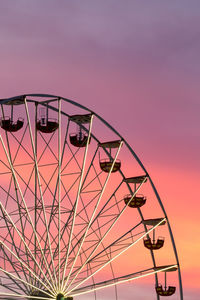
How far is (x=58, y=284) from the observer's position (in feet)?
127

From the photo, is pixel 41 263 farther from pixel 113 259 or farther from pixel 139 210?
pixel 139 210

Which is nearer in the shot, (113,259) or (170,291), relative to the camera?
(113,259)

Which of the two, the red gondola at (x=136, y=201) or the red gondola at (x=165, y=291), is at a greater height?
the red gondola at (x=136, y=201)

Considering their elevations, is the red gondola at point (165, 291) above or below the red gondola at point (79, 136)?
below

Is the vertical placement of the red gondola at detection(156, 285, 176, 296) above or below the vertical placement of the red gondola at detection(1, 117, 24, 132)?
below

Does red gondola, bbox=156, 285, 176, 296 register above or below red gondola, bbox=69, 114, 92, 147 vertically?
below

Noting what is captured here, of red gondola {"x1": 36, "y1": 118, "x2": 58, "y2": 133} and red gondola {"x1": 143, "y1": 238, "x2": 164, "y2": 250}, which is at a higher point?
red gondola {"x1": 36, "y1": 118, "x2": 58, "y2": 133}

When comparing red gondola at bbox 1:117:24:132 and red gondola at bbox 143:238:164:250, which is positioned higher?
red gondola at bbox 1:117:24:132

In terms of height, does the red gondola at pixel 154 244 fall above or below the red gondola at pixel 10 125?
below

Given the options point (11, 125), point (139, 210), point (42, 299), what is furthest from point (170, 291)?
point (11, 125)

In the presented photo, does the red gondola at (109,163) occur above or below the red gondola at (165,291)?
above

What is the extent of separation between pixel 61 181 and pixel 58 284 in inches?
185

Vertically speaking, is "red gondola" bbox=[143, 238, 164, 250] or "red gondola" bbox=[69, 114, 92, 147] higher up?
"red gondola" bbox=[69, 114, 92, 147]

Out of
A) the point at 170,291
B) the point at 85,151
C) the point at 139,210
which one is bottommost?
the point at 170,291
